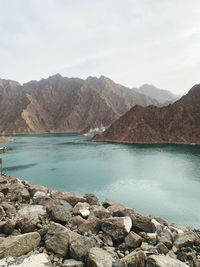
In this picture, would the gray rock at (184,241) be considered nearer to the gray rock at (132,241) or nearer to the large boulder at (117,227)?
the gray rock at (132,241)

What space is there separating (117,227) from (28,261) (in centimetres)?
347

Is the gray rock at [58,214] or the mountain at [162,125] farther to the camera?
the mountain at [162,125]

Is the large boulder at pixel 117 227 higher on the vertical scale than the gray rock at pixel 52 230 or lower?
lower

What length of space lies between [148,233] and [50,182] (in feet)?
80.2

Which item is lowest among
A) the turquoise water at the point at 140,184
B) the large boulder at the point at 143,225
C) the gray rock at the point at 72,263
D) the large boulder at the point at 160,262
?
the turquoise water at the point at 140,184

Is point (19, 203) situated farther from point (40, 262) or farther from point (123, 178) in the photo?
point (123, 178)

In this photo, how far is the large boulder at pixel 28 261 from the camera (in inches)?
229

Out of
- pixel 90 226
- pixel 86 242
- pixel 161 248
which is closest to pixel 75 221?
pixel 90 226

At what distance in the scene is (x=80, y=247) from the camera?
6281 millimetres

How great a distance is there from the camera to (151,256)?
588cm

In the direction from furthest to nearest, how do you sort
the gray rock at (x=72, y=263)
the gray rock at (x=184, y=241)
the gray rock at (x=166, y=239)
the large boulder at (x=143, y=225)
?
the large boulder at (x=143, y=225)
the gray rock at (x=184, y=241)
the gray rock at (x=166, y=239)
the gray rock at (x=72, y=263)

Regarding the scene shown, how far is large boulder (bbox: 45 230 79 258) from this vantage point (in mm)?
6344

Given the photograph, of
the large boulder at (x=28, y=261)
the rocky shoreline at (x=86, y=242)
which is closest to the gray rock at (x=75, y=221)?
the rocky shoreline at (x=86, y=242)

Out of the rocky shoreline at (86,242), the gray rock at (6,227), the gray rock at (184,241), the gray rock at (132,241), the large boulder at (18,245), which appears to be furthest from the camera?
the gray rock at (184,241)
